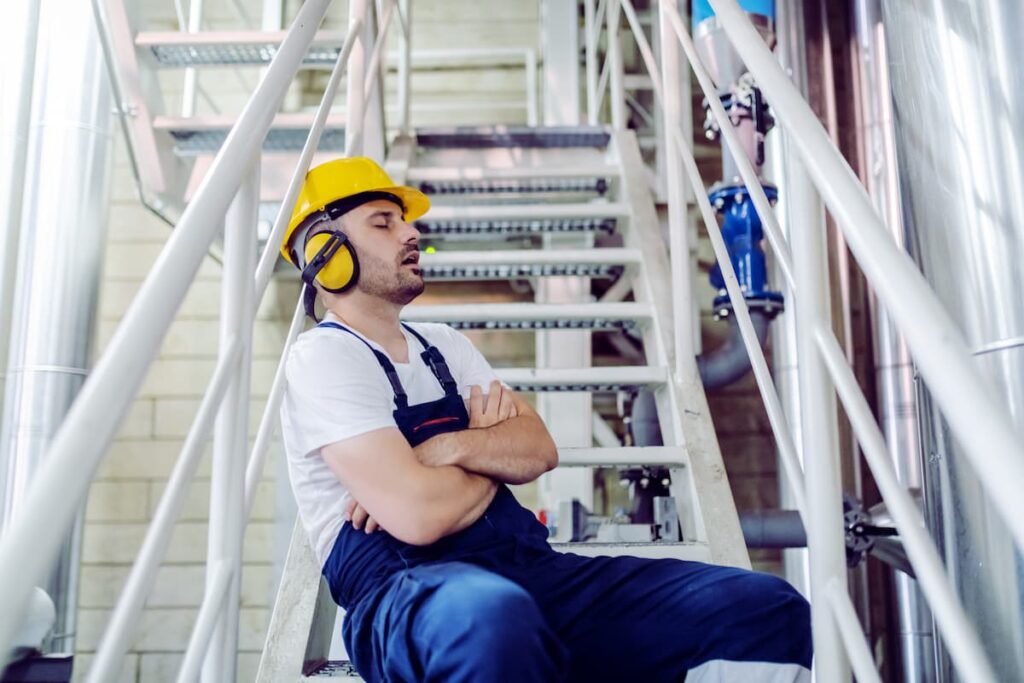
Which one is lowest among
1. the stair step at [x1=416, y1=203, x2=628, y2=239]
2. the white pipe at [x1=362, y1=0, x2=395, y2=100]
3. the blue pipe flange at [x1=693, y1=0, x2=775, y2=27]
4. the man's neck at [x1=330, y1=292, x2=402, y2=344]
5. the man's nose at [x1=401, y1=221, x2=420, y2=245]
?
the man's neck at [x1=330, y1=292, x2=402, y2=344]

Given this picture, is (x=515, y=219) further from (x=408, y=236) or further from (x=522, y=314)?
(x=408, y=236)

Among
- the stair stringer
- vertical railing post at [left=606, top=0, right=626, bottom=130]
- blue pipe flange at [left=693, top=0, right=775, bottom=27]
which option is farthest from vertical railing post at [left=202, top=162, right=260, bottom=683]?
blue pipe flange at [left=693, top=0, right=775, bottom=27]

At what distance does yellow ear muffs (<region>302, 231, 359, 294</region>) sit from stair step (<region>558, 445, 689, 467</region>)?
667 mm

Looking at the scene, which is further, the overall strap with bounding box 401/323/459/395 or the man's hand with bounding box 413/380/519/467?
the overall strap with bounding box 401/323/459/395

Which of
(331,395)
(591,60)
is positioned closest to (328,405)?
(331,395)

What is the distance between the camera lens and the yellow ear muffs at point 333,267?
1.66 meters

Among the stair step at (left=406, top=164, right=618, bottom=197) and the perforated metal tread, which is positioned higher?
the stair step at (left=406, top=164, right=618, bottom=197)

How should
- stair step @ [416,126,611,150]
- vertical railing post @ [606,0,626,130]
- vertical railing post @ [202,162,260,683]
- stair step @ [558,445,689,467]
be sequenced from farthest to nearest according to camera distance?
vertical railing post @ [606,0,626,130] < stair step @ [416,126,611,150] < stair step @ [558,445,689,467] < vertical railing post @ [202,162,260,683]

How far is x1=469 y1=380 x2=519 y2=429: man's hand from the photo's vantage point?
1559 millimetres

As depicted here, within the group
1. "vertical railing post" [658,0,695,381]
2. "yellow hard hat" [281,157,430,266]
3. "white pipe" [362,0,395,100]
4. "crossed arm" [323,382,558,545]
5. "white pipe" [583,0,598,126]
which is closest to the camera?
"crossed arm" [323,382,558,545]

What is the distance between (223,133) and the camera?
2.86 m

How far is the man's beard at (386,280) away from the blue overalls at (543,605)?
0.26 m

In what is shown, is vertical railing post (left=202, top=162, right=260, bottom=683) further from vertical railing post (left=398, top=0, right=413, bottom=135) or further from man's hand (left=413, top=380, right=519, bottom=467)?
vertical railing post (left=398, top=0, right=413, bottom=135)

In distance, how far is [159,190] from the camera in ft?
9.53
